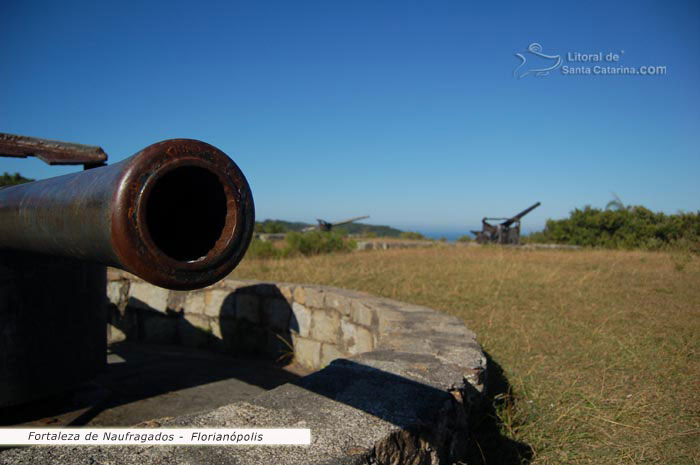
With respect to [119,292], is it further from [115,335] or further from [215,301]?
[215,301]

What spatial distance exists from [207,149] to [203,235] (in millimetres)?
231

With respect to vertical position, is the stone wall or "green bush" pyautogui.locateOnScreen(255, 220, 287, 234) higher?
"green bush" pyautogui.locateOnScreen(255, 220, 287, 234)

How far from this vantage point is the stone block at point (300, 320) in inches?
187

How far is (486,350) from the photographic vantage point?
371 cm

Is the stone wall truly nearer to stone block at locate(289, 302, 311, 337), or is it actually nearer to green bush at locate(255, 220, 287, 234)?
stone block at locate(289, 302, 311, 337)

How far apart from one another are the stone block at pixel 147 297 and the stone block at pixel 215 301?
0.57m

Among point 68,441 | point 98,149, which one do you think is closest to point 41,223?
point 68,441

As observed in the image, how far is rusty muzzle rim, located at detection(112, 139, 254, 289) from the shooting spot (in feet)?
3.07

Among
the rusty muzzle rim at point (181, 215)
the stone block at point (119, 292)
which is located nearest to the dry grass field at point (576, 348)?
the stone block at point (119, 292)

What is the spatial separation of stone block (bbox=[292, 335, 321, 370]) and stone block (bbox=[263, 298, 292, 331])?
0.69 ft

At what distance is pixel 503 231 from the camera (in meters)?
17.8
